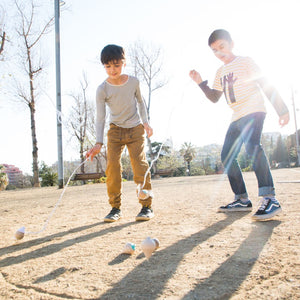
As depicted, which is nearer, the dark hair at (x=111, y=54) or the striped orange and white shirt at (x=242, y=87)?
the striped orange and white shirt at (x=242, y=87)

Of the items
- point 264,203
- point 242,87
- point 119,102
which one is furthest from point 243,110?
point 119,102

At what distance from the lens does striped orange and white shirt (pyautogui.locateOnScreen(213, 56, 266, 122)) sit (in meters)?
2.74

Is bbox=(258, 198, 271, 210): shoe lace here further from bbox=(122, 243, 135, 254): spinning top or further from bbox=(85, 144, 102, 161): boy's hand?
bbox=(85, 144, 102, 161): boy's hand

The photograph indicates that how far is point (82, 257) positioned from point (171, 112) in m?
1.87

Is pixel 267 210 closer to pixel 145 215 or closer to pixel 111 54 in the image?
pixel 145 215

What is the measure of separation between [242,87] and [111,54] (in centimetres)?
126

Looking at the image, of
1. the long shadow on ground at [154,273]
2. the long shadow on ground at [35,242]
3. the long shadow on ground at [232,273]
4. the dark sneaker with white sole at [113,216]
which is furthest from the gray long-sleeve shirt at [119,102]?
the long shadow on ground at [232,273]

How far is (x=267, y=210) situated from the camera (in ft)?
8.09

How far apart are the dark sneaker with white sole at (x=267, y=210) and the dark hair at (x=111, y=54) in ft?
6.07

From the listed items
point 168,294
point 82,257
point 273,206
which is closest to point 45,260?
point 82,257

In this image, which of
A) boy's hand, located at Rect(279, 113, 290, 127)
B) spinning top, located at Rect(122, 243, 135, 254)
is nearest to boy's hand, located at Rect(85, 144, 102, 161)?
spinning top, located at Rect(122, 243, 135, 254)

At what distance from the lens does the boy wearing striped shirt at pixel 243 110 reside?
2.65 m

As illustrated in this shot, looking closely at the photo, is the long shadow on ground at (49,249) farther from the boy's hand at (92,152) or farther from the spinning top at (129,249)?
the boy's hand at (92,152)

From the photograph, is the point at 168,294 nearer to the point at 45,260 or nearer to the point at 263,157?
the point at 45,260
